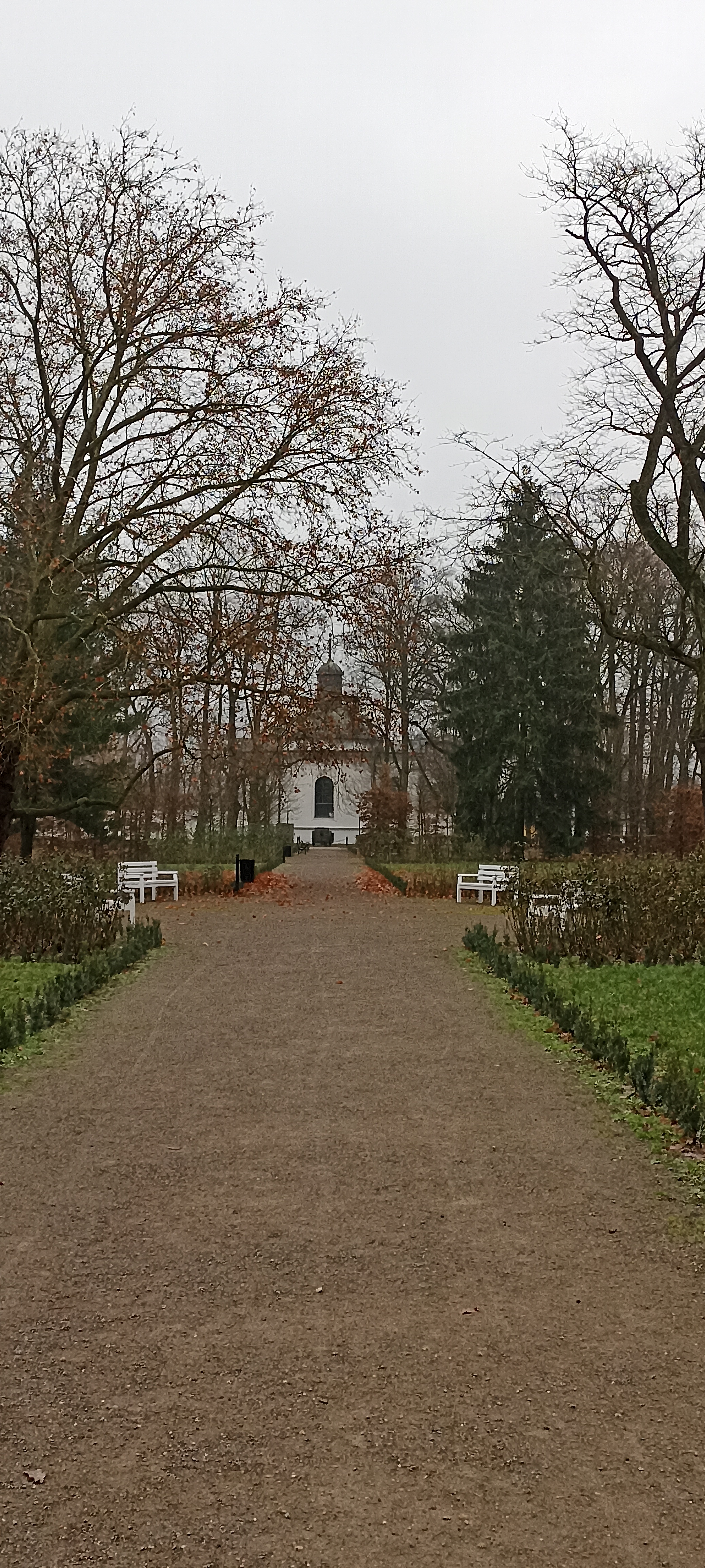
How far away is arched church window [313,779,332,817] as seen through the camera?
229 ft

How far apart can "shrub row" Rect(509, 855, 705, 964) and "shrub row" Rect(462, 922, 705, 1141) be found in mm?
1183

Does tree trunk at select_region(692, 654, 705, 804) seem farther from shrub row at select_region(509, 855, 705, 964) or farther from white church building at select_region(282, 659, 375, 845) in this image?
white church building at select_region(282, 659, 375, 845)

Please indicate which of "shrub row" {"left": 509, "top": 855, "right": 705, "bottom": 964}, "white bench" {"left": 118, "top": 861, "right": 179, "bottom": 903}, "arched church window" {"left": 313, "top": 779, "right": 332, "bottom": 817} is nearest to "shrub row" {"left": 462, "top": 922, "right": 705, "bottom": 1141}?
"shrub row" {"left": 509, "top": 855, "right": 705, "bottom": 964}

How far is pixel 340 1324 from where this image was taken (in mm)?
3941

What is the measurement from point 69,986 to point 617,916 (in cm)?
568

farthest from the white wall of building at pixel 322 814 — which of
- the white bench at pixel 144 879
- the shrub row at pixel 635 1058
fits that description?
the shrub row at pixel 635 1058

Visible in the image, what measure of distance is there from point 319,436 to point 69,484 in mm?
3950

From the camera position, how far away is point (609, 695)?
40.2m

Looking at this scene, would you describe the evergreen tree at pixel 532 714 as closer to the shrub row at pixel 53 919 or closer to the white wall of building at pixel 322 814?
the shrub row at pixel 53 919

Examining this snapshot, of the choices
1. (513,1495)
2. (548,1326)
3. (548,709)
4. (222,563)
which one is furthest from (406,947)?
(548,709)

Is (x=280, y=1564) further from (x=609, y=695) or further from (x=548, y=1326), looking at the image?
(x=609, y=695)

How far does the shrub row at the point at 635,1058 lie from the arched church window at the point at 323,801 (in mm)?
58007

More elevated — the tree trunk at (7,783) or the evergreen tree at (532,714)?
the evergreen tree at (532,714)

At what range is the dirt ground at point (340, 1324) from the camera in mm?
2834
